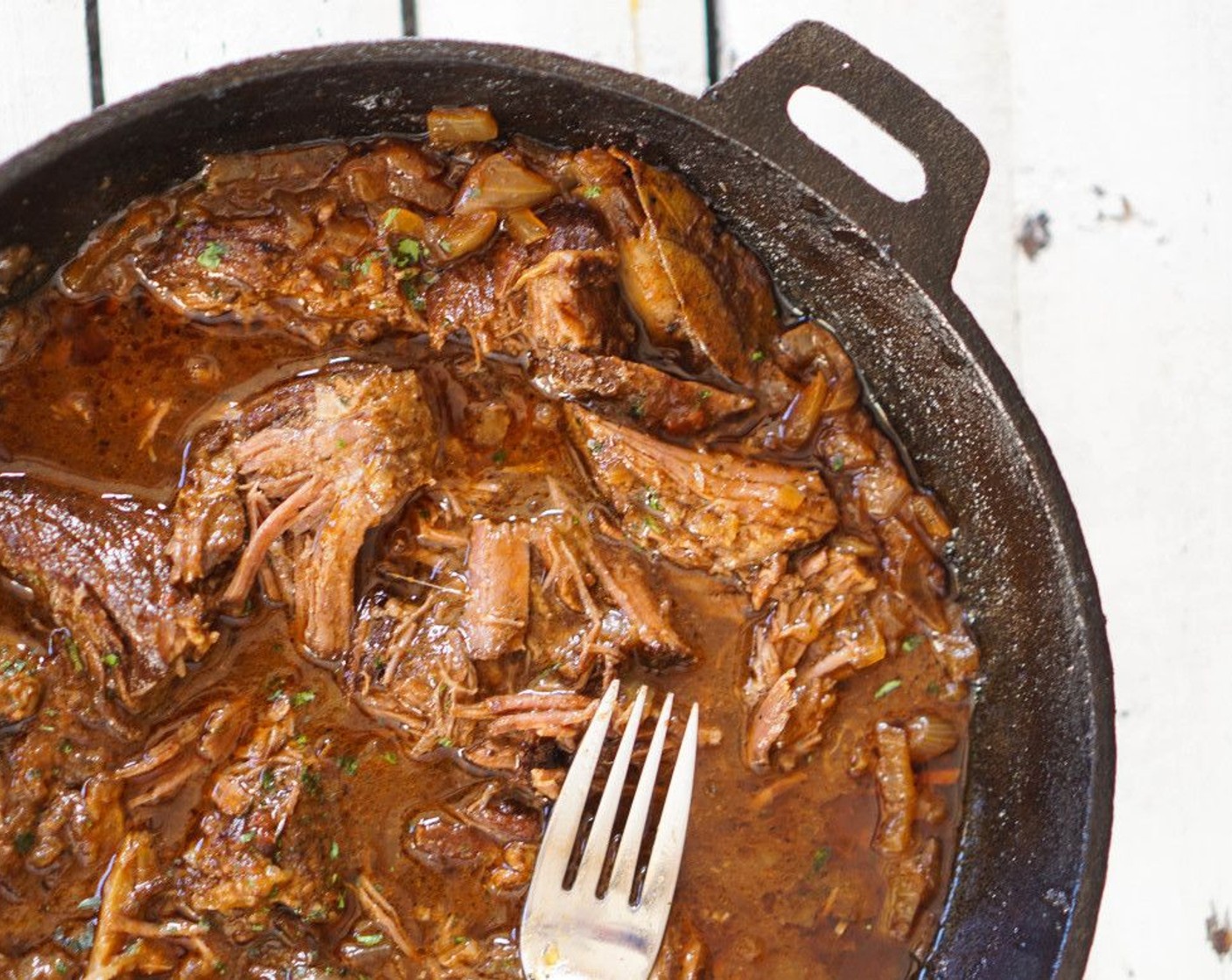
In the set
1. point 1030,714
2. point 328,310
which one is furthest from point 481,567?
point 1030,714

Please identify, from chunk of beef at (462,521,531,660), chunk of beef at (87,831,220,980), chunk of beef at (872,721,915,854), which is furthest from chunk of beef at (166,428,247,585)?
chunk of beef at (872,721,915,854)

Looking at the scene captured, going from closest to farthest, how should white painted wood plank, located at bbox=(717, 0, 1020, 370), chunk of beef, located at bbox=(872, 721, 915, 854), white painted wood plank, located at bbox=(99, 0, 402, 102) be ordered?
chunk of beef, located at bbox=(872, 721, 915, 854) → white painted wood plank, located at bbox=(99, 0, 402, 102) → white painted wood plank, located at bbox=(717, 0, 1020, 370)

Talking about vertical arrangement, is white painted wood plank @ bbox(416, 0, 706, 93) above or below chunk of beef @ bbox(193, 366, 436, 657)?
above

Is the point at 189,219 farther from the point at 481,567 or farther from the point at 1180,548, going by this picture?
the point at 1180,548

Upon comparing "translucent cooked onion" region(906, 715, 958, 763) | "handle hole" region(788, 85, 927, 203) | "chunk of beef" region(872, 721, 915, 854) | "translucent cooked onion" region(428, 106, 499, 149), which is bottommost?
"chunk of beef" region(872, 721, 915, 854)

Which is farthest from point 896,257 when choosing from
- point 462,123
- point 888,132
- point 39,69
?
point 39,69

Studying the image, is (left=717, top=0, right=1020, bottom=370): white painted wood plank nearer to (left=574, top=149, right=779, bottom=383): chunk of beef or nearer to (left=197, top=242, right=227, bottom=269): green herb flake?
(left=574, top=149, right=779, bottom=383): chunk of beef
